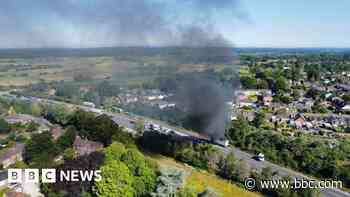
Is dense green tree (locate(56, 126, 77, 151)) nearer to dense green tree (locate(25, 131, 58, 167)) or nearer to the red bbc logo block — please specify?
dense green tree (locate(25, 131, 58, 167))

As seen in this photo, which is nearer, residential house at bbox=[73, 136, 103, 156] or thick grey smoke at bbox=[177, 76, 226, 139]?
residential house at bbox=[73, 136, 103, 156]

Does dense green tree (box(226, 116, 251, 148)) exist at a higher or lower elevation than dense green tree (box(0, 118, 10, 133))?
higher

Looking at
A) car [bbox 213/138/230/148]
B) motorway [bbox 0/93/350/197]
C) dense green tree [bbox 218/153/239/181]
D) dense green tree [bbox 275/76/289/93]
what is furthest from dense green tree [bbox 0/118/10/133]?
dense green tree [bbox 275/76/289/93]

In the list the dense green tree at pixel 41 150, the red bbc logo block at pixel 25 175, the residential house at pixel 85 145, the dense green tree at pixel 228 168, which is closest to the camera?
the red bbc logo block at pixel 25 175

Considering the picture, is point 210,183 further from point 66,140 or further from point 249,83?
point 249,83

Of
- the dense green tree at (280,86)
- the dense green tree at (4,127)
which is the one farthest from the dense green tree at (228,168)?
the dense green tree at (280,86)

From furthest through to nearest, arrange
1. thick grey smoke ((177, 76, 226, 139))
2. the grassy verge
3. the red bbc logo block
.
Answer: thick grey smoke ((177, 76, 226, 139)), the grassy verge, the red bbc logo block

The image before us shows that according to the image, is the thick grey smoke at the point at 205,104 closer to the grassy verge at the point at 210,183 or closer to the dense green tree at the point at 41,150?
the grassy verge at the point at 210,183

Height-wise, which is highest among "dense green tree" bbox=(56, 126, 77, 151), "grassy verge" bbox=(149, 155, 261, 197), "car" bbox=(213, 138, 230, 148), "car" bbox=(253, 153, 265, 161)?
"dense green tree" bbox=(56, 126, 77, 151)
